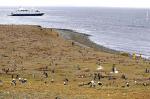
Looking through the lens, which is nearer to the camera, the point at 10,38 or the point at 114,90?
the point at 114,90

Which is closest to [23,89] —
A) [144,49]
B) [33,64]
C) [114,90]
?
[114,90]

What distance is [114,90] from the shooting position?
40.1 meters

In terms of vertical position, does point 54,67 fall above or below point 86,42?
below

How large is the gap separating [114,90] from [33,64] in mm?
24344

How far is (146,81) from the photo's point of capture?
4872 cm

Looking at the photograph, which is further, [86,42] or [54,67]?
[86,42]

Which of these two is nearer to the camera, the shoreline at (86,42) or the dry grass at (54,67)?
the dry grass at (54,67)

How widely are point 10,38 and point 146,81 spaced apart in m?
46.5

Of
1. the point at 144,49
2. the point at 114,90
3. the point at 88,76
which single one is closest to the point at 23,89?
the point at 114,90

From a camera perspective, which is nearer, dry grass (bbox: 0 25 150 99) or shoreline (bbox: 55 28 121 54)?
dry grass (bbox: 0 25 150 99)

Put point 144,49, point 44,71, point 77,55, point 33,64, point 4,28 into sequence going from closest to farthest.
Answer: point 44,71
point 33,64
point 77,55
point 4,28
point 144,49

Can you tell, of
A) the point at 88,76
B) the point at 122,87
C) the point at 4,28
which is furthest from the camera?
the point at 4,28

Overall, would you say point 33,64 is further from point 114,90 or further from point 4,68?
point 114,90

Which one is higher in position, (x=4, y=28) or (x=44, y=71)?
(x=4, y=28)
